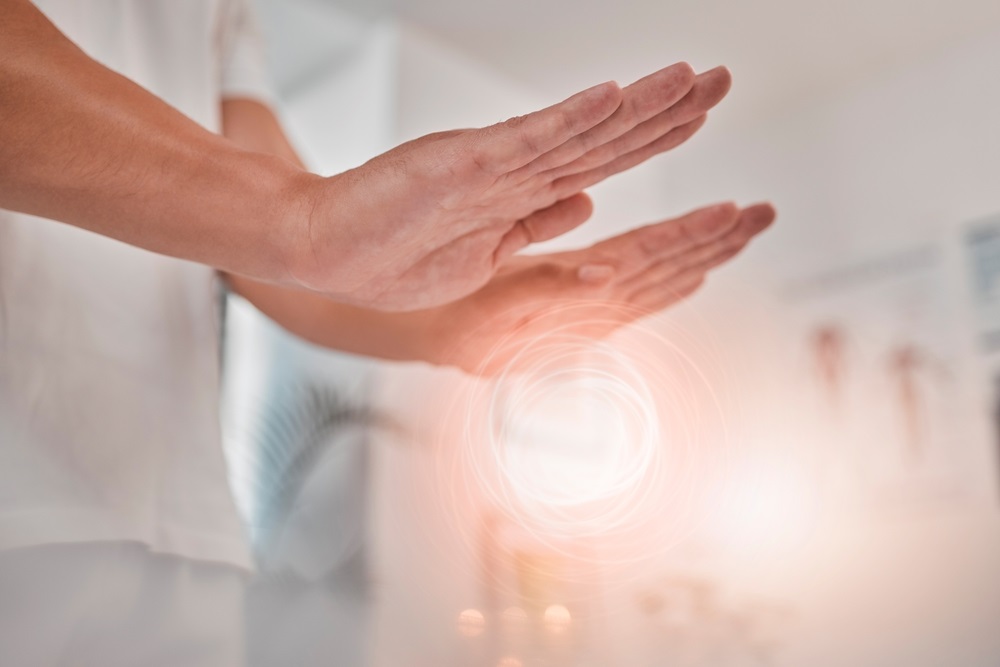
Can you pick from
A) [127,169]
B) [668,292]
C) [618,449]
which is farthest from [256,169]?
[618,449]

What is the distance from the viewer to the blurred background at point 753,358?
75cm

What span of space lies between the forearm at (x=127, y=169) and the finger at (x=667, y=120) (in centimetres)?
14

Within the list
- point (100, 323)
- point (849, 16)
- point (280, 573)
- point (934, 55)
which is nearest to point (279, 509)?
point (280, 573)

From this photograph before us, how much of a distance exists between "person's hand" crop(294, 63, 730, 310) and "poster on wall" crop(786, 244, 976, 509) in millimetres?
1805

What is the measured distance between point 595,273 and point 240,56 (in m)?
0.38

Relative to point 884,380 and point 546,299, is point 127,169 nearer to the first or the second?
point 546,299

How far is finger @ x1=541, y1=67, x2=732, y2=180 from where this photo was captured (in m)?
0.43

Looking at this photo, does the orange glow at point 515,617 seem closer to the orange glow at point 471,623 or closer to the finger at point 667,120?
the orange glow at point 471,623

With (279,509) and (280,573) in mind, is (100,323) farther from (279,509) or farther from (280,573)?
(279,509)

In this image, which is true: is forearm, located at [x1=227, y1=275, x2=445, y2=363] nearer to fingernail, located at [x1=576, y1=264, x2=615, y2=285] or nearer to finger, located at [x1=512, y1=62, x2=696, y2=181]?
fingernail, located at [x1=576, y1=264, x2=615, y2=285]

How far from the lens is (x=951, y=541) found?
1.90 meters

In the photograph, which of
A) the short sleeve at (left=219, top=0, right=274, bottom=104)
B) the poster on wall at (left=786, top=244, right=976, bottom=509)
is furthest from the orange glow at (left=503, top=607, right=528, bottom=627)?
the poster on wall at (left=786, top=244, right=976, bottom=509)

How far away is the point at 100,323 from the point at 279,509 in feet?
3.48

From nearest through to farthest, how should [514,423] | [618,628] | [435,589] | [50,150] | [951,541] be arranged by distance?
[50,150] → [618,628] → [435,589] → [514,423] → [951,541]
